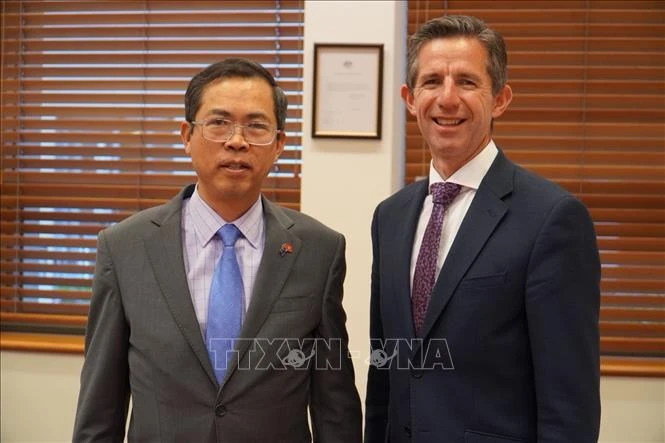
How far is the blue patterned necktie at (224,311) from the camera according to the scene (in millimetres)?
1570

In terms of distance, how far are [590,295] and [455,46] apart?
0.56m

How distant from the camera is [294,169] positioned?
319cm

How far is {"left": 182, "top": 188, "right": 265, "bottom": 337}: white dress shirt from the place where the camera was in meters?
1.62

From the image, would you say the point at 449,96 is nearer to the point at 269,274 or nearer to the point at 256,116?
the point at 256,116

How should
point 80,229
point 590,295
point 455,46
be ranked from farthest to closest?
point 80,229, point 455,46, point 590,295

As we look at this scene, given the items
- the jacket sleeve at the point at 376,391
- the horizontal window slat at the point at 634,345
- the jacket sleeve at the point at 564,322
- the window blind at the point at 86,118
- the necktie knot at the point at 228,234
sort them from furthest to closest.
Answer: the window blind at the point at 86,118
the horizontal window slat at the point at 634,345
the jacket sleeve at the point at 376,391
the necktie knot at the point at 228,234
the jacket sleeve at the point at 564,322

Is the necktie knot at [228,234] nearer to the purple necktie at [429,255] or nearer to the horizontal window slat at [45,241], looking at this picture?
the purple necktie at [429,255]

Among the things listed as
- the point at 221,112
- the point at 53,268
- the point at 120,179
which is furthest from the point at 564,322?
the point at 53,268

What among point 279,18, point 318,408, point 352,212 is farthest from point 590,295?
point 279,18

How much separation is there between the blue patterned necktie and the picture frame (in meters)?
1.34

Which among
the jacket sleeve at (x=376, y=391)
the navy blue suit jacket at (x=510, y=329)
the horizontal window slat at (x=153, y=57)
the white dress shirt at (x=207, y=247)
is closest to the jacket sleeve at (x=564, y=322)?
the navy blue suit jacket at (x=510, y=329)

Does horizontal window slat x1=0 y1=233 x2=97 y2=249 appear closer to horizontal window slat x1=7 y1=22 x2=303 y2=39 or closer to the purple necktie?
horizontal window slat x1=7 y1=22 x2=303 y2=39

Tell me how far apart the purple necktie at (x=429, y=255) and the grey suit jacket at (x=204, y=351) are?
20 cm

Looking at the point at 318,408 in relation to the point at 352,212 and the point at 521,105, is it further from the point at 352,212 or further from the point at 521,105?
the point at 521,105
